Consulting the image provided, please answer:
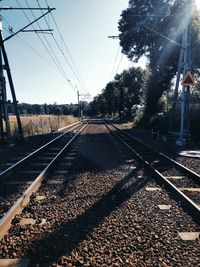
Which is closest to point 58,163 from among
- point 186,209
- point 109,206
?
point 109,206

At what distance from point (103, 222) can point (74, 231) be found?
54cm

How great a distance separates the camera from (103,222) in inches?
170

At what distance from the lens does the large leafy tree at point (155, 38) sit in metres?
24.9

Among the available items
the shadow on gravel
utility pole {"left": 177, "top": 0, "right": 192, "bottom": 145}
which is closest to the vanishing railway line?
the shadow on gravel

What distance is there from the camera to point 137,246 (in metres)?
3.58

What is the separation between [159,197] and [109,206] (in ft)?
3.98

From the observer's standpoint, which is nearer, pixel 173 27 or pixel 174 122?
pixel 174 122

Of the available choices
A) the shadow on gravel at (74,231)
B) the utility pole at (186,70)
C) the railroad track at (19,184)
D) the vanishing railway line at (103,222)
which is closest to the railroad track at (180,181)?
the vanishing railway line at (103,222)

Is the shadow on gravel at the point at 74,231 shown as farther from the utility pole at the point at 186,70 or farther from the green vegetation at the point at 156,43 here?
the green vegetation at the point at 156,43

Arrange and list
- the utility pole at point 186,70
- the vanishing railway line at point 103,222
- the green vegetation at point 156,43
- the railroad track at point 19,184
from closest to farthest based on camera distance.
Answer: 1. the vanishing railway line at point 103,222
2. the railroad track at point 19,184
3. the utility pole at point 186,70
4. the green vegetation at point 156,43

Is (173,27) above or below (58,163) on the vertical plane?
above

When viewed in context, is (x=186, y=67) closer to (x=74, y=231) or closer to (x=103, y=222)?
(x=103, y=222)

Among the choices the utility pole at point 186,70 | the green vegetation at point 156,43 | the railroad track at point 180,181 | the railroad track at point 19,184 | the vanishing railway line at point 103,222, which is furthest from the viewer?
the green vegetation at point 156,43

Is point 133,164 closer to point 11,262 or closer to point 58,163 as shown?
point 58,163
